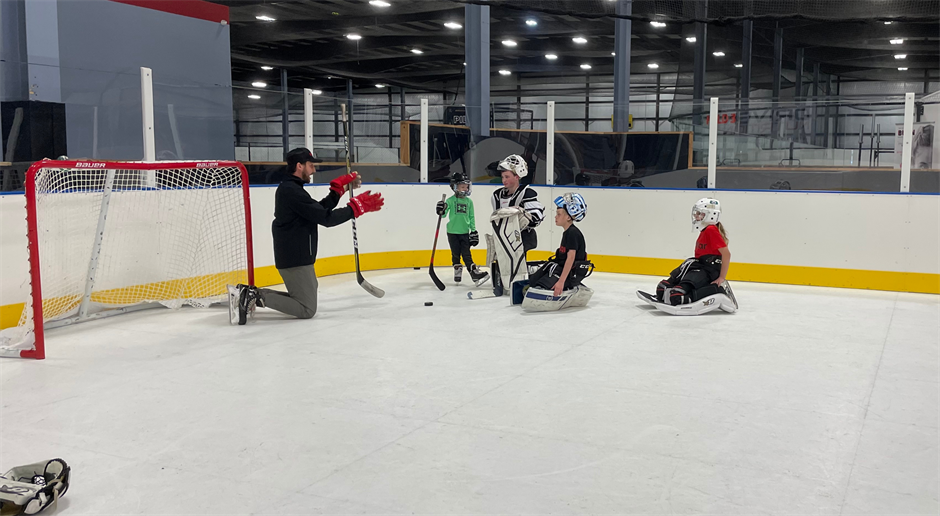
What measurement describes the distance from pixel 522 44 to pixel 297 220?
14337mm

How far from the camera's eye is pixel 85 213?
636cm

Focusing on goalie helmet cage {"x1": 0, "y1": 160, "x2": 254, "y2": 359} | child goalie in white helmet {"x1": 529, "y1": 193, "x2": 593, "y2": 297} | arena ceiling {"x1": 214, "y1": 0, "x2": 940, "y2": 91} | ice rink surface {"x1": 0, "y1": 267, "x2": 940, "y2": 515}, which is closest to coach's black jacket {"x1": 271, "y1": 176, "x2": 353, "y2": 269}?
ice rink surface {"x1": 0, "y1": 267, "x2": 940, "y2": 515}

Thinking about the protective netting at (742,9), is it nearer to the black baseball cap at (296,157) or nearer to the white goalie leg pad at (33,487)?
the black baseball cap at (296,157)

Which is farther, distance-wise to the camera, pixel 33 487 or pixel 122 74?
pixel 122 74

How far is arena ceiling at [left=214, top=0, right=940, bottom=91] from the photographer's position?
52.0ft

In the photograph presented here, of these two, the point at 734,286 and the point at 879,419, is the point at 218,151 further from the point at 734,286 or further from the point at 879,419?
the point at 879,419

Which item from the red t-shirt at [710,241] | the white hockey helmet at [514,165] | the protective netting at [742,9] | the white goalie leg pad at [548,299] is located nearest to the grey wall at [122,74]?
the white hockey helmet at [514,165]

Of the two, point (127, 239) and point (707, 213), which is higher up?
point (707, 213)

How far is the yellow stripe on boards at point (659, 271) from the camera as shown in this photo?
8117 mm

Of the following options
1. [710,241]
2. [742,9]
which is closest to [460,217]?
[710,241]

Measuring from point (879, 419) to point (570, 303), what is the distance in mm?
3449

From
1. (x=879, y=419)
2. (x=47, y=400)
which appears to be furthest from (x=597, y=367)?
(x=47, y=400)

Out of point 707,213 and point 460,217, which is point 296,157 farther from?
point 707,213

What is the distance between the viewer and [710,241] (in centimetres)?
682
